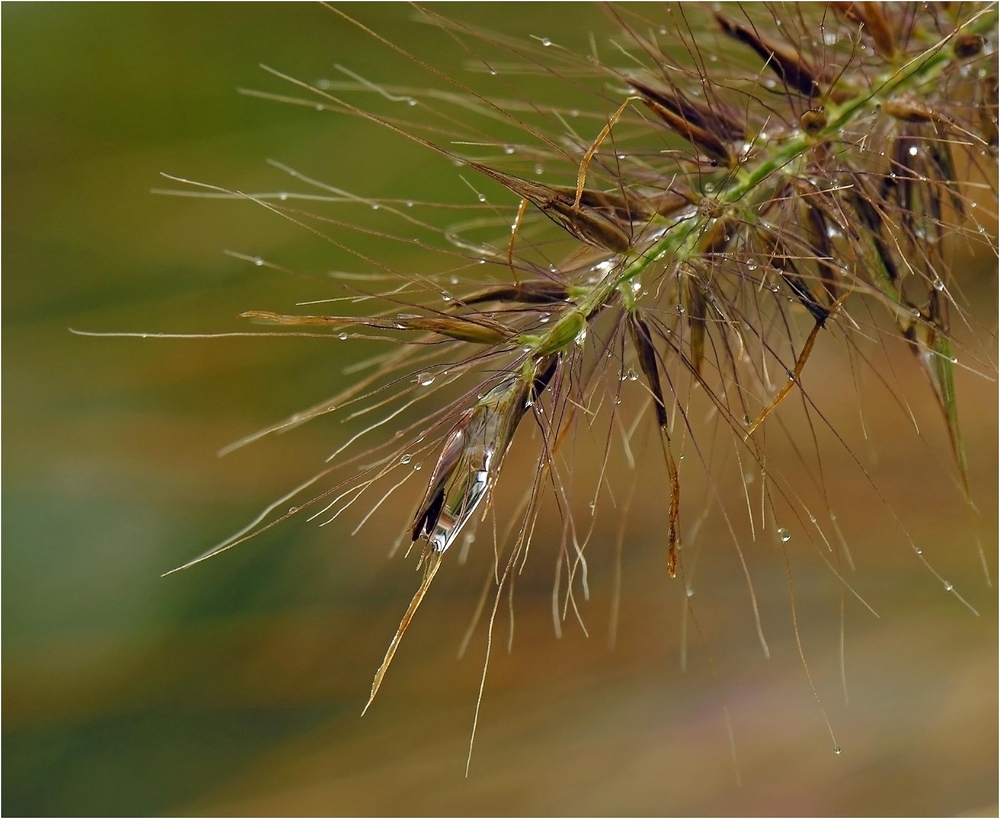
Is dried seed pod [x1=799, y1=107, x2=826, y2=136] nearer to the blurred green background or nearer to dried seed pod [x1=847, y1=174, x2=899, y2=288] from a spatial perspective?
dried seed pod [x1=847, y1=174, x2=899, y2=288]

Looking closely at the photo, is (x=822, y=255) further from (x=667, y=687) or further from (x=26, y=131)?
(x=26, y=131)

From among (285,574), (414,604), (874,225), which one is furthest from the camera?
(285,574)

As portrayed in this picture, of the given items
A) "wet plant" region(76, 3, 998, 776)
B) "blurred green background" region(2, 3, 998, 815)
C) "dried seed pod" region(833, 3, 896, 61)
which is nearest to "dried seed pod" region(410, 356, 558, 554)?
"wet plant" region(76, 3, 998, 776)

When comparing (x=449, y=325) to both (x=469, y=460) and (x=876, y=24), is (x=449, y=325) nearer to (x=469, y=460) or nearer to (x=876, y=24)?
(x=469, y=460)

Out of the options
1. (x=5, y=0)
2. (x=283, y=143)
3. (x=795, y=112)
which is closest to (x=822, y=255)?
(x=795, y=112)

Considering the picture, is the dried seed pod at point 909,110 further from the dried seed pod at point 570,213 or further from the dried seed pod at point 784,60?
the dried seed pod at point 570,213

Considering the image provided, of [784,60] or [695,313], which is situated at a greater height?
[784,60]

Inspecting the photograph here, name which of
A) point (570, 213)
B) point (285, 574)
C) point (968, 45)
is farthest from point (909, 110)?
point (285, 574)
